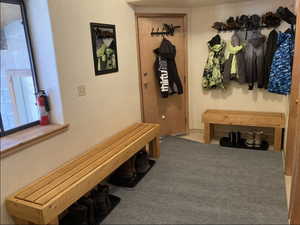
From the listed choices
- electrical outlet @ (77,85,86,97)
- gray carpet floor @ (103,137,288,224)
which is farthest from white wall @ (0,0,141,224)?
gray carpet floor @ (103,137,288,224)

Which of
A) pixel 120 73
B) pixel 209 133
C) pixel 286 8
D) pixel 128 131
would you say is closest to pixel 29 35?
pixel 120 73

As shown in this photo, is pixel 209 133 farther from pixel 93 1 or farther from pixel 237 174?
pixel 93 1

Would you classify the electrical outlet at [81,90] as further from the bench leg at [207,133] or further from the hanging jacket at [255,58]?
the hanging jacket at [255,58]

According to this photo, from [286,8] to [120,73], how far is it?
7.65ft

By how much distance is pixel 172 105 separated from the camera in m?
4.21

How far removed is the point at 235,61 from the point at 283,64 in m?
0.77

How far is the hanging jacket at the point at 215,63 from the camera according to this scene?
154 inches

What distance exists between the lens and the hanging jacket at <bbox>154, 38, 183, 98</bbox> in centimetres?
381

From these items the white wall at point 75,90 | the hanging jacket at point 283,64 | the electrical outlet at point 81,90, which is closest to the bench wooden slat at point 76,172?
the white wall at point 75,90

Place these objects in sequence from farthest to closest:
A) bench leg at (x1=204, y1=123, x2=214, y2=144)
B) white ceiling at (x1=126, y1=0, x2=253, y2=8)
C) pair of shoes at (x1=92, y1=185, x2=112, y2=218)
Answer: bench leg at (x1=204, y1=123, x2=214, y2=144)
white ceiling at (x1=126, y1=0, x2=253, y2=8)
pair of shoes at (x1=92, y1=185, x2=112, y2=218)

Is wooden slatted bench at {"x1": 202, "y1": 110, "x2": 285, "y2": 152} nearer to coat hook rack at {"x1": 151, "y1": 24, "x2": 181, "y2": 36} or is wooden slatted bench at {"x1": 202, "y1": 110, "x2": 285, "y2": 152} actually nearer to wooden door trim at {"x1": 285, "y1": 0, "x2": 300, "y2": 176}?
wooden door trim at {"x1": 285, "y1": 0, "x2": 300, "y2": 176}

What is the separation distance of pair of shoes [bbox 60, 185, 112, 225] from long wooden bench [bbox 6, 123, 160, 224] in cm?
22

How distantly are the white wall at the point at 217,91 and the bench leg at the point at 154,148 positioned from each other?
1238 millimetres

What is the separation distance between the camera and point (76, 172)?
2.21 m
